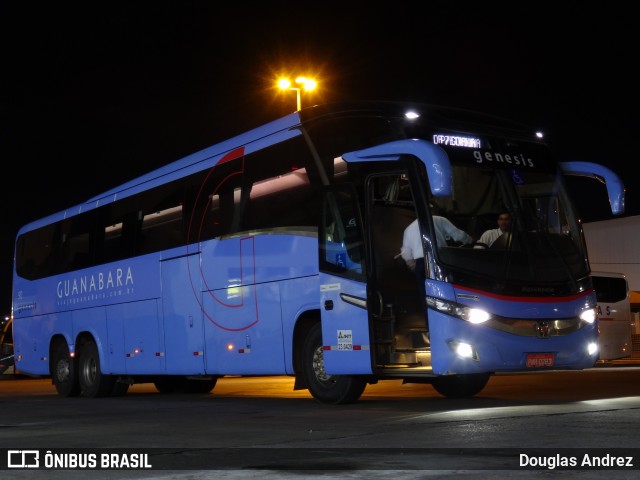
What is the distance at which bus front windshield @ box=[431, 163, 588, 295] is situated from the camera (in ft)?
39.4

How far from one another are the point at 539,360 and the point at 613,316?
1710 centimetres

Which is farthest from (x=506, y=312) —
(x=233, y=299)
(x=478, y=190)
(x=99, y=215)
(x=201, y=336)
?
(x=99, y=215)

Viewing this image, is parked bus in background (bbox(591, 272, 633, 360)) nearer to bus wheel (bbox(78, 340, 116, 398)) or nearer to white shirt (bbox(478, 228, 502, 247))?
bus wheel (bbox(78, 340, 116, 398))

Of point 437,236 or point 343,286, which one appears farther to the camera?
point 343,286

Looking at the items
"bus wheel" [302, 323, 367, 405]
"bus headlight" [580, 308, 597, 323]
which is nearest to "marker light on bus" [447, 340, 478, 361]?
"bus headlight" [580, 308, 597, 323]

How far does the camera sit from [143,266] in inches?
709

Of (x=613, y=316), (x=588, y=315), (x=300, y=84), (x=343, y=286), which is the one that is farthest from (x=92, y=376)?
(x=613, y=316)

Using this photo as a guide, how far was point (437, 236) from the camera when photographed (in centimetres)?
1205

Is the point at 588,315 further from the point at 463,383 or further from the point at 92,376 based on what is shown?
the point at 92,376

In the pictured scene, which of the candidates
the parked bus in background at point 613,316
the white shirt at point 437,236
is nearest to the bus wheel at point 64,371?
the white shirt at point 437,236

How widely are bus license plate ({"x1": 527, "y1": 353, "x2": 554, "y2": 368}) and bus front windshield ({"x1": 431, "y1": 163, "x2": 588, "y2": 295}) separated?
0.75m

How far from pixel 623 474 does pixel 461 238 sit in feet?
Answer: 19.4

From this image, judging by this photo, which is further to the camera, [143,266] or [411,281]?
[143,266]

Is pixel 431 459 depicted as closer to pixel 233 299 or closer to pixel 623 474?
pixel 623 474
